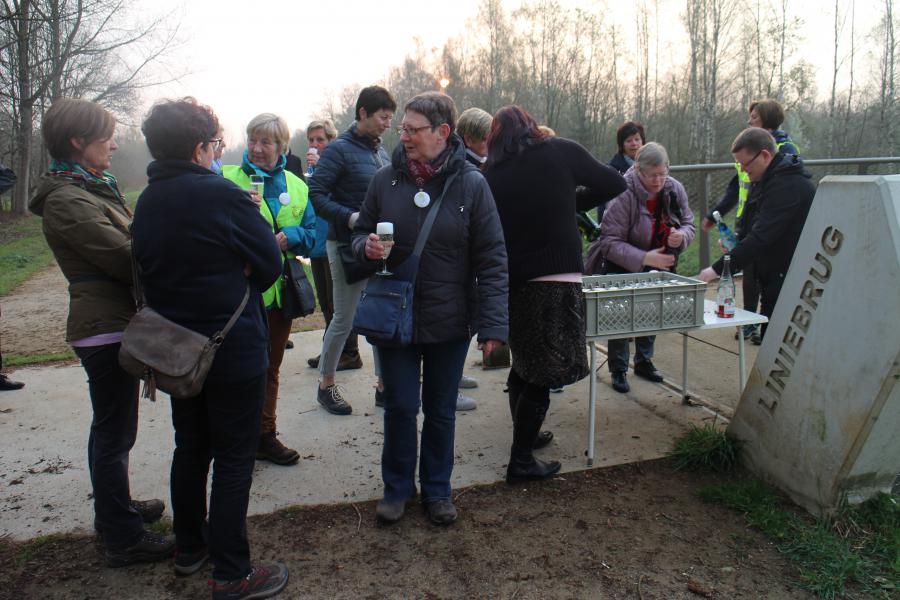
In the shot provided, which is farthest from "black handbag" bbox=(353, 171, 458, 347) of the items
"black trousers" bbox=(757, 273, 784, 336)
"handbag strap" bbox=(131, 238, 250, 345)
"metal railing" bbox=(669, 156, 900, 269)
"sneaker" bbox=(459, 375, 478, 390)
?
"metal railing" bbox=(669, 156, 900, 269)

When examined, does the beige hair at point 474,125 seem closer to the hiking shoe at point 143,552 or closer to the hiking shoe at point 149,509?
the hiking shoe at point 149,509

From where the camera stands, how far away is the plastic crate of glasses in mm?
3455

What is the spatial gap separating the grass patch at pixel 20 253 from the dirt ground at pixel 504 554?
30.2 feet

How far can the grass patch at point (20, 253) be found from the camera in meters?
11.8

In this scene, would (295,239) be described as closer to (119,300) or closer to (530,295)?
(119,300)

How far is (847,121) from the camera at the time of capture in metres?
27.2

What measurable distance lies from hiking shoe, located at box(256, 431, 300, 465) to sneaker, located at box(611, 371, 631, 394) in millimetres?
2348

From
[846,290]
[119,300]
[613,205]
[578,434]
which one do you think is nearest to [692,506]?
[578,434]

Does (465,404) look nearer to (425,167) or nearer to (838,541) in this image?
(425,167)

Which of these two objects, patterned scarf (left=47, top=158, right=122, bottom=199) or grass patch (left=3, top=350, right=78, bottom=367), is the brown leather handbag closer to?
patterned scarf (left=47, top=158, right=122, bottom=199)

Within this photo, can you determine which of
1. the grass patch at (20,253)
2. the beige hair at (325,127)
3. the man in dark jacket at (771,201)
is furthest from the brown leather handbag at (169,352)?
the grass patch at (20,253)

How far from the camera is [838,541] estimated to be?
2.74 metres

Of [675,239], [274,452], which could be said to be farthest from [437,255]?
[675,239]

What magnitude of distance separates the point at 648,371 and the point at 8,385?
482 cm
